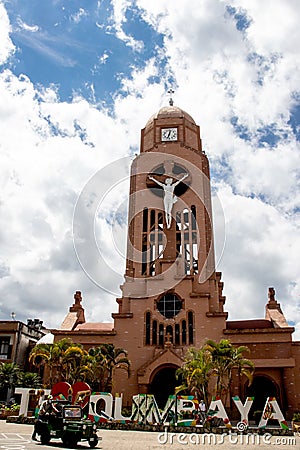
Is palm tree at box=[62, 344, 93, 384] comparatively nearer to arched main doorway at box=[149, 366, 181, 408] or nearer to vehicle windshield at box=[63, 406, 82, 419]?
arched main doorway at box=[149, 366, 181, 408]

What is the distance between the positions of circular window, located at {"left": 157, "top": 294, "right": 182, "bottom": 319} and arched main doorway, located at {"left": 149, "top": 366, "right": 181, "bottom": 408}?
4747 millimetres

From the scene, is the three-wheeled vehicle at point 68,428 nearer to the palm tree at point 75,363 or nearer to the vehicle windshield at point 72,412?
the vehicle windshield at point 72,412

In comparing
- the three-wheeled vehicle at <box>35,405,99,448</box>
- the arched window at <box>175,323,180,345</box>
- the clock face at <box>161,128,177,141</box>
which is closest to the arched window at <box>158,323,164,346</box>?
the arched window at <box>175,323,180,345</box>

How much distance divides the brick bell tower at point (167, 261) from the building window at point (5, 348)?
13772mm

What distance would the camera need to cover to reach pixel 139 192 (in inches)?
1836

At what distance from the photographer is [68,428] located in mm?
15406

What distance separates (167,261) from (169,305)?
4203 millimetres

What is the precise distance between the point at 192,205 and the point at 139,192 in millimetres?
5853

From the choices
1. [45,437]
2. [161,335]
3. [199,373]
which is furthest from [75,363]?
[45,437]

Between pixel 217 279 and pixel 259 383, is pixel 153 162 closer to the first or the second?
pixel 217 279

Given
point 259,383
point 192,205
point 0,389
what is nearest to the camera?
point 259,383

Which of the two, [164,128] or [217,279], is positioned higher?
[164,128]

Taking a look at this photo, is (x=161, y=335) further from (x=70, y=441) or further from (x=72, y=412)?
(x=70, y=441)

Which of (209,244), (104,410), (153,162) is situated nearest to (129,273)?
(209,244)
